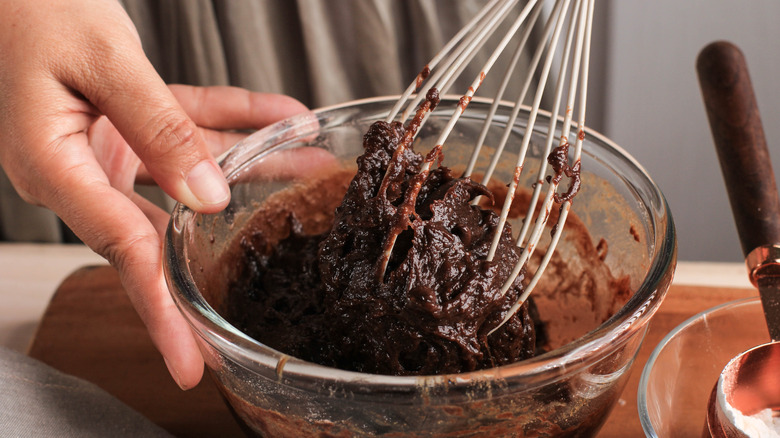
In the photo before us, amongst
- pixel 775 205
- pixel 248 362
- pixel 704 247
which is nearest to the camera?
pixel 248 362

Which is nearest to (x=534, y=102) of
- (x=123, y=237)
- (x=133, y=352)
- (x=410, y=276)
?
(x=410, y=276)

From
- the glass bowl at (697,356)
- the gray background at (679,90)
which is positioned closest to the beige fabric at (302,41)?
the gray background at (679,90)

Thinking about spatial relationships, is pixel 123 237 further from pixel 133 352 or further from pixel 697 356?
pixel 697 356

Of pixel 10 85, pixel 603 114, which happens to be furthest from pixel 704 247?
pixel 10 85

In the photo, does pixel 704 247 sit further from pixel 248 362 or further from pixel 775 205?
pixel 248 362

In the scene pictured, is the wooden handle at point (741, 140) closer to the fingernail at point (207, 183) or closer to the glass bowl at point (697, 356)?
the glass bowl at point (697, 356)

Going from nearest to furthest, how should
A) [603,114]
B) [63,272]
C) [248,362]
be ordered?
1. [248,362]
2. [63,272]
3. [603,114]
